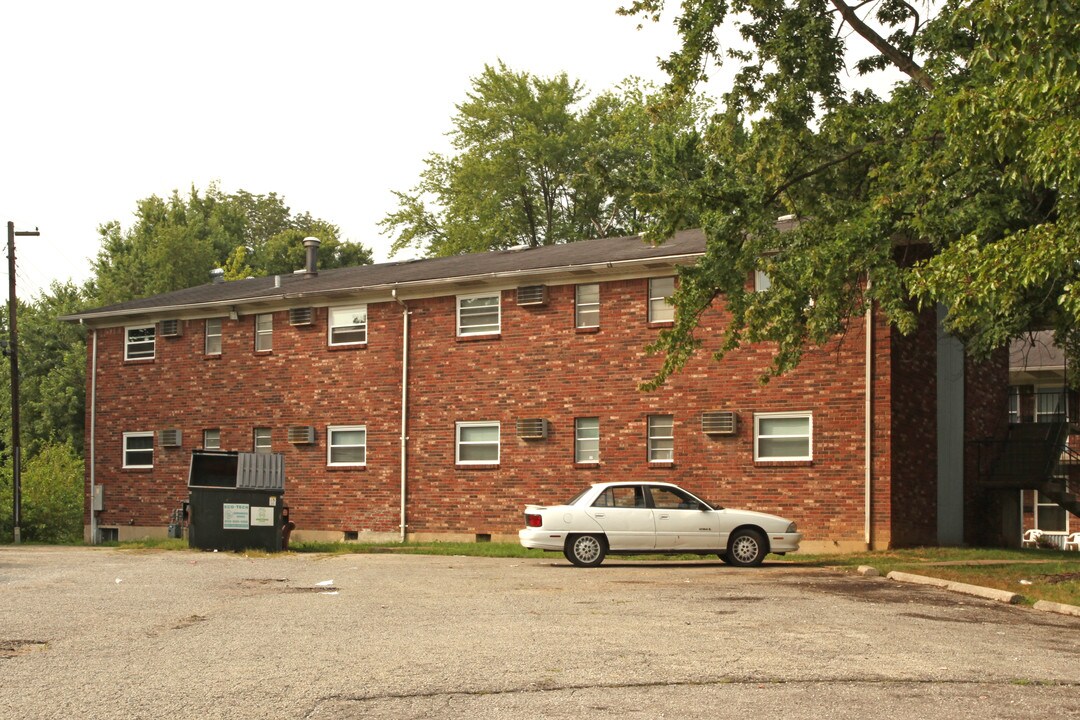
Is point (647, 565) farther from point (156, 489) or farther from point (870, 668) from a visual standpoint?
point (156, 489)

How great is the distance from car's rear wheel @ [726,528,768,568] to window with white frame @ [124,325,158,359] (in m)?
20.7

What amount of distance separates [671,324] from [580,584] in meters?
11.7

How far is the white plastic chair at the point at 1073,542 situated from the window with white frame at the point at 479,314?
58.6ft

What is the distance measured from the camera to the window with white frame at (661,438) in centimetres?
2894

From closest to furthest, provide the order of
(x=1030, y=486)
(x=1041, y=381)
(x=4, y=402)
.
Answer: (x=1030, y=486) < (x=1041, y=381) < (x=4, y=402)

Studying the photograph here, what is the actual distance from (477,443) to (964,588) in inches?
617

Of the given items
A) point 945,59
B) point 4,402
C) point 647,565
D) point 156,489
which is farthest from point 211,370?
point 4,402

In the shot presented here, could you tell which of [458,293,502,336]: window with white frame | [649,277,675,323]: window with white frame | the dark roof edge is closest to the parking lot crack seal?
the dark roof edge

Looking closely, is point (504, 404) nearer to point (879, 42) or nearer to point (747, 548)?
point (747, 548)

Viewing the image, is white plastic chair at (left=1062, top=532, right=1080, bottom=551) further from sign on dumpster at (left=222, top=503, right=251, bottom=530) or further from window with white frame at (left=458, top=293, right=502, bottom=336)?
sign on dumpster at (left=222, top=503, right=251, bottom=530)

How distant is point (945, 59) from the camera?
752 inches

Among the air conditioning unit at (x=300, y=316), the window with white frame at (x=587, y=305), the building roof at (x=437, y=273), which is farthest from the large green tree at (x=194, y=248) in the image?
the window with white frame at (x=587, y=305)

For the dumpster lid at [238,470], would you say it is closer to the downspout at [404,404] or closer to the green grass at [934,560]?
the green grass at [934,560]

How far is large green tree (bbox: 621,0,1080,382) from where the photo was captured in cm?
1464
